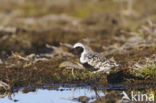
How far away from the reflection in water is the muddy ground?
23.5 inches

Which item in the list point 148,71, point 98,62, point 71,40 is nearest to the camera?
point 98,62

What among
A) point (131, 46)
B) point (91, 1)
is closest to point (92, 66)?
point (131, 46)

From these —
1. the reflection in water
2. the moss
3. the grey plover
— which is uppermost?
the grey plover

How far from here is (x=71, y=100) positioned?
1006 cm

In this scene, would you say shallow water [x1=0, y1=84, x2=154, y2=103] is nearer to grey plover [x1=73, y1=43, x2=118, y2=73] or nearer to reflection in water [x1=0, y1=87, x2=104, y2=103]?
reflection in water [x1=0, y1=87, x2=104, y2=103]

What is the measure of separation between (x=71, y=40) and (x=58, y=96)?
468 inches

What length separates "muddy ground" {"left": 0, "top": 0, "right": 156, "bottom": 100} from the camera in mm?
12250

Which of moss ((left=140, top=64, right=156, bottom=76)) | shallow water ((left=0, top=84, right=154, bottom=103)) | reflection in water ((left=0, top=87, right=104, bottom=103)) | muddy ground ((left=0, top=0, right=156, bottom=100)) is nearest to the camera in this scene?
reflection in water ((left=0, top=87, right=104, bottom=103))

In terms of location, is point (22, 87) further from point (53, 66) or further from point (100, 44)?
point (100, 44)

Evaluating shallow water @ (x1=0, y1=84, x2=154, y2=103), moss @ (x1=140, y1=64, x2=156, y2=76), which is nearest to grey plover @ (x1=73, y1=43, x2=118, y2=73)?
shallow water @ (x1=0, y1=84, x2=154, y2=103)

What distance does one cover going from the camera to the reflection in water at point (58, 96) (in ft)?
33.3

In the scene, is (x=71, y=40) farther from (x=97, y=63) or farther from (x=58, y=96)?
(x=58, y=96)

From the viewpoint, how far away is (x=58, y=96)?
10.8m

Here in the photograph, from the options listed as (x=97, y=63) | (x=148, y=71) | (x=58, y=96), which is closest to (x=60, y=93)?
(x=58, y=96)
